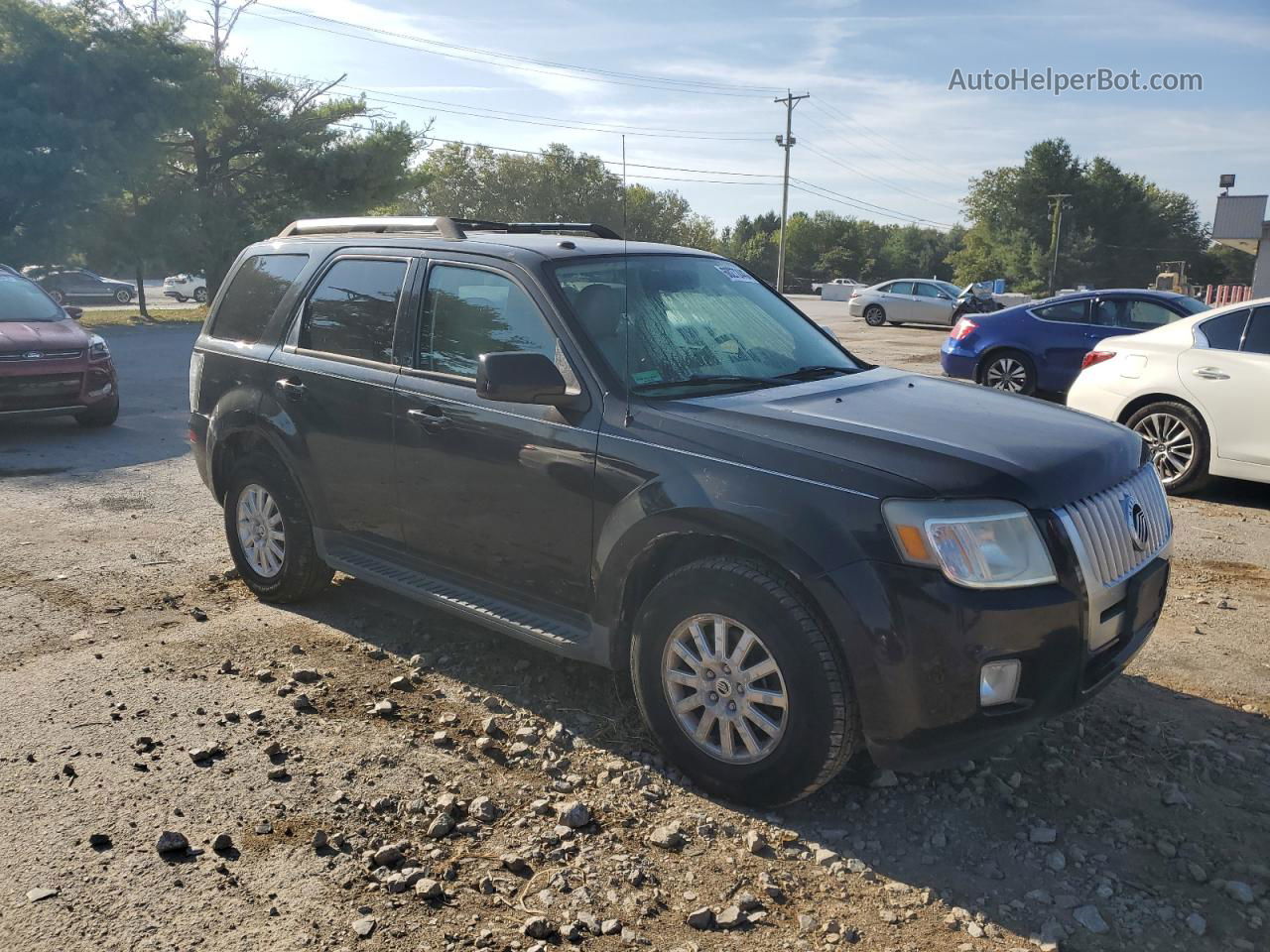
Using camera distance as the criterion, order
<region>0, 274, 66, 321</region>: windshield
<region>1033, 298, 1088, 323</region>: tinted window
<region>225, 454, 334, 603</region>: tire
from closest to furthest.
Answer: <region>225, 454, 334, 603</region>: tire < <region>0, 274, 66, 321</region>: windshield < <region>1033, 298, 1088, 323</region>: tinted window

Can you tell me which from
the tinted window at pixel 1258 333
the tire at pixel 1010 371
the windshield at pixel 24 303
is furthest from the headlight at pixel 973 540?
the tire at pixel 1010 371

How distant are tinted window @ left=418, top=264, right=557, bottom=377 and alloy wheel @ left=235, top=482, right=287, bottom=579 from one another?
1401 millimetres

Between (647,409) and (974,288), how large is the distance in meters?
33.7

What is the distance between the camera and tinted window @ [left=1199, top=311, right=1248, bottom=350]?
7.99 m

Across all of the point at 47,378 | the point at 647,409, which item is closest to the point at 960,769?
the point at 647,409

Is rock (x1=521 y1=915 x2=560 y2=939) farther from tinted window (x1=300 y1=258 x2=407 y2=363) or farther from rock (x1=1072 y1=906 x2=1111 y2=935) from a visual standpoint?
tinted window (x1=300 y1=258 x2=407 y2=363)

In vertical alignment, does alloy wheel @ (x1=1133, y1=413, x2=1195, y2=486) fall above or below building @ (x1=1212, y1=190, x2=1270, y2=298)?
below

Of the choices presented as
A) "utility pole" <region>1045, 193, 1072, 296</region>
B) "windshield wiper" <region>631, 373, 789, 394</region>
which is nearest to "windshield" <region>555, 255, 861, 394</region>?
"windshield wiper" <region>631, 373, 789, 394</region>

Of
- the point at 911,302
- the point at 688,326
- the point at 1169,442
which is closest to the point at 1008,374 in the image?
the point at 1169,442

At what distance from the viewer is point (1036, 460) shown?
11.2 feet

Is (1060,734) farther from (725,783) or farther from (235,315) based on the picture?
(235,315)

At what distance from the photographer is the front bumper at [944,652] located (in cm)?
308

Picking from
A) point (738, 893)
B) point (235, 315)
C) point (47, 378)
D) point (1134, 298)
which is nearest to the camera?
point (738, 893)

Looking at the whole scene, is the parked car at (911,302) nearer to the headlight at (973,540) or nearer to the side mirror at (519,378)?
the side mirror at (519,378)
